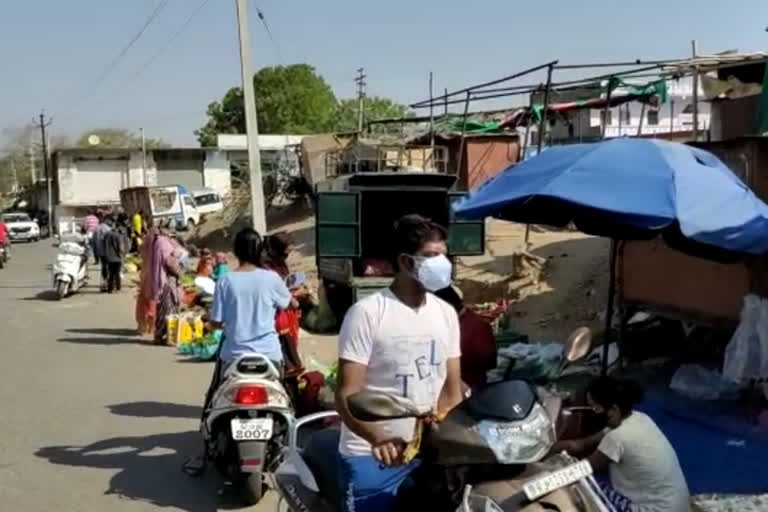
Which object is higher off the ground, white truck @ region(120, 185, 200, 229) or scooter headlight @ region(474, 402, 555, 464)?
scooter headlight @ region(474, 402, 555, 464)

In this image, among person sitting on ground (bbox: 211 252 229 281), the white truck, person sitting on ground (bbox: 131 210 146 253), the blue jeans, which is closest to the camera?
the blue jeans

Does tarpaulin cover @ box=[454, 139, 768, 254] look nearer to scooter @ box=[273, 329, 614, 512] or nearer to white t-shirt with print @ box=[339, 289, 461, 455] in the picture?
white t-shirt with print @ box=[339, 289, 461, 455]

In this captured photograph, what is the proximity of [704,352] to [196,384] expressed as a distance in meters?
5.08

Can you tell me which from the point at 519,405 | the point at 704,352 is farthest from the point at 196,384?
the point at 519,405

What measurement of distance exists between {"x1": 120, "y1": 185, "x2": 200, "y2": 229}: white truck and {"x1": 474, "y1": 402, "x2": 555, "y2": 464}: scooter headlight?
118 feet

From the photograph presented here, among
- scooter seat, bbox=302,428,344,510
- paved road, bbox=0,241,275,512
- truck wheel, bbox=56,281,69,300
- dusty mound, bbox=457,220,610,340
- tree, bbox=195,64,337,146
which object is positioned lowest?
truck wheel, bbox=56,281,69,300

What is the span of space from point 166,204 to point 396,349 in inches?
1493

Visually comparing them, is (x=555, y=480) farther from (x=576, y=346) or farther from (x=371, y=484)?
(x=576, y=346)

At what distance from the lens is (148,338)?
1419 cm

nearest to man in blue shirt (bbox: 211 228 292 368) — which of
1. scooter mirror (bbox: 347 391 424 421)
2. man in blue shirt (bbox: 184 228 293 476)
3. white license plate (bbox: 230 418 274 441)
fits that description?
man in blue shirt (bbox: 184 228 293 476)

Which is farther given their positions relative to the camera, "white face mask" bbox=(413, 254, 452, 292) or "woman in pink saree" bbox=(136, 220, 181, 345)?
"woman in pink saree" bbox=(136, 220, 181, 345)

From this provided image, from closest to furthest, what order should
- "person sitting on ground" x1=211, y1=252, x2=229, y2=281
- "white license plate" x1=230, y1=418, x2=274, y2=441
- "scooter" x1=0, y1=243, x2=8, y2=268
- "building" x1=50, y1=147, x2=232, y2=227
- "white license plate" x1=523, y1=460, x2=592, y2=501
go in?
"white license plate" x1=523, y1=460, x2=592, y2=501
"white license plate" x1=230, y1=418, x2=274, y2=441
"person sitting on ground" x1=211, y1=252, x2=229, y2=281
"scooter" x1=0, y1=243, x2=8, y2=268
"building" x1=50, y1=147, x2=232, y2=227

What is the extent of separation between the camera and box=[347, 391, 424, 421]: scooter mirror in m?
3.00

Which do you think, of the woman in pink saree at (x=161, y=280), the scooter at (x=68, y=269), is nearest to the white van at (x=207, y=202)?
the scooter at (x=68, y=269)
